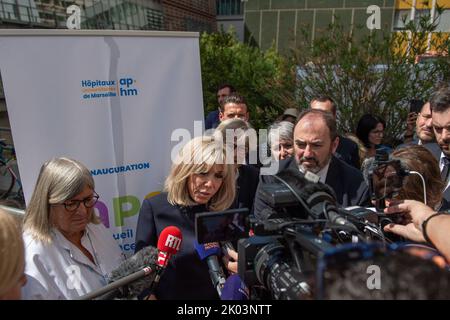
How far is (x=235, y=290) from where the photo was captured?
1326 mm

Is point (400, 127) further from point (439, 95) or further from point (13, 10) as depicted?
point (13, 10)

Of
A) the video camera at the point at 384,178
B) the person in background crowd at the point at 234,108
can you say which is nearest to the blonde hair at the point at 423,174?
the video camera at the point at 384,178

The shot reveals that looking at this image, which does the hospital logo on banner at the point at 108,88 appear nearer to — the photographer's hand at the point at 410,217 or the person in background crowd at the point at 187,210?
the person in background crowd at the point at 187,210

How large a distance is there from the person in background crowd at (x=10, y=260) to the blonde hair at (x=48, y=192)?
2.19 feet

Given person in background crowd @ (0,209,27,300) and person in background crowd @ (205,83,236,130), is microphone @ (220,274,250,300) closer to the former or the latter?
person in background crowd @ (0,209,27,300)

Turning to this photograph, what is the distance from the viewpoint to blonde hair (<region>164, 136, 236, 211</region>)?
2.01 metres

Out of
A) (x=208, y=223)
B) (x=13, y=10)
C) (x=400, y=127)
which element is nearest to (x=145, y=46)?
(x=208, y=223)

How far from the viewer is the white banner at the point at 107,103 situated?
218cm

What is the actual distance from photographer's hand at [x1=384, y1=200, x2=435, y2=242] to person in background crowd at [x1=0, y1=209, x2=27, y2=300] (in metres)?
1.17

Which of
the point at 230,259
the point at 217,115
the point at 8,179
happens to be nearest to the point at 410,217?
the point at 230,259

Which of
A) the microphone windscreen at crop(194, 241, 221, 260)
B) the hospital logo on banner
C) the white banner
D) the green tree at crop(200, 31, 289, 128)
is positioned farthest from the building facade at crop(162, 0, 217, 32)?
the microphone windscreen at crop(194, 241, 221, 260)

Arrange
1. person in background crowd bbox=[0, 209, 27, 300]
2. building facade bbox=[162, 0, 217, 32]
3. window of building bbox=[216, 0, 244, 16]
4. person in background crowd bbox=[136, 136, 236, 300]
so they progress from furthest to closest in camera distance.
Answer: window of building bbox=[216, 0, 244, 16], building facade bbox=[162, 0, 217, 32], person in background crowd bbox=[136, 136, 236, 300], person in background crowd bbox=[0, 209, 27, 300]

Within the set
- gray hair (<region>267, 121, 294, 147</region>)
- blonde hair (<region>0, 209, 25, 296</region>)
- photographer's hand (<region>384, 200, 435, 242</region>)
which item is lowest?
gray hair (<region>267, 121, 294, 147</region>)

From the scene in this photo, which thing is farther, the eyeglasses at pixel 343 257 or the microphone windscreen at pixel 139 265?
the microphone windscreen at pixel 139 265
